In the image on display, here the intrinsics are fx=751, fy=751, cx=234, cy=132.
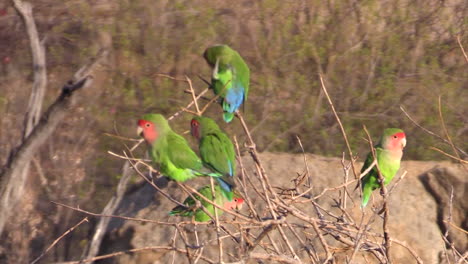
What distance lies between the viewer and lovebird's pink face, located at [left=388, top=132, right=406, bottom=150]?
3.43m

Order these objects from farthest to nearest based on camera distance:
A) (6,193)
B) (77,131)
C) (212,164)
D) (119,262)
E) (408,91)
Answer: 1. (408,91)
2. (77,131)
3. (119,262)
4. (6,193)
5. (212,164)

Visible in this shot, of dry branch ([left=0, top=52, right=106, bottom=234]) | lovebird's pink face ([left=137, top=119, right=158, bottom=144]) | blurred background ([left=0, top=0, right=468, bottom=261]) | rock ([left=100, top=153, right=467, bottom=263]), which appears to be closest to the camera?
lovebird's pink face ([left=137, top=119, right=158, bottom=144])

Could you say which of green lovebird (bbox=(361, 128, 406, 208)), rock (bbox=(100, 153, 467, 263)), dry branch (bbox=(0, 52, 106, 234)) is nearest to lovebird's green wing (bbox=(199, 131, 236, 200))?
green lovebird (bbox=(361, 128, 406, 208))

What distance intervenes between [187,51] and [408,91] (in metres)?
2.44

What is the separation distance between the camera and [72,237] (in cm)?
693

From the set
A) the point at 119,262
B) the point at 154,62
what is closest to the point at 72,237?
the point at 119,262

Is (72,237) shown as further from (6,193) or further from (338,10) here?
(338,10)

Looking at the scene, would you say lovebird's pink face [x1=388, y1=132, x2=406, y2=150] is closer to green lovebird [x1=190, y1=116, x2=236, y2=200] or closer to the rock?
green lovebird [x1=190, y1=116, x2=236, y2=200]

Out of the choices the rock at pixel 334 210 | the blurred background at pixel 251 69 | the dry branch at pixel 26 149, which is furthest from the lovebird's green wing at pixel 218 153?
the blurred background at pixel 251 69

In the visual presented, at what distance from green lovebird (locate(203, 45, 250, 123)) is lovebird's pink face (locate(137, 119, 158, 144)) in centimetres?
31

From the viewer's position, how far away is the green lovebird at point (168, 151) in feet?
9.45

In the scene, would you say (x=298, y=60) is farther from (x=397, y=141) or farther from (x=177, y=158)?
(x=177, y=158)

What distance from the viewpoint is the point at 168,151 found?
115 inches

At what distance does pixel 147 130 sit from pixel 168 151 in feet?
0.44
